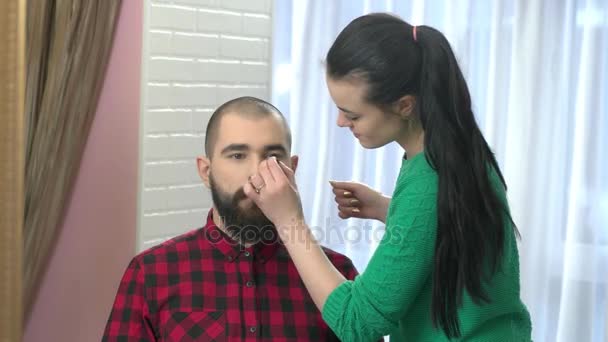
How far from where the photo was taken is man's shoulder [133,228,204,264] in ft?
6.57

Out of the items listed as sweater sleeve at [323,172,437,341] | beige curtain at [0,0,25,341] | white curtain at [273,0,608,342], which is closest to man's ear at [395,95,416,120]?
sweater sleeve at [323,172,437,341]

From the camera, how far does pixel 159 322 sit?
197 cm

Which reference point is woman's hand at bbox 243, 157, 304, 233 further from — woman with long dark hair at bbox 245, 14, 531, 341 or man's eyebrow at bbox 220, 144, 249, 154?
man's eyebrow at bbox 220, 144, 249, 154

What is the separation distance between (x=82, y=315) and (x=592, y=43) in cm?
206

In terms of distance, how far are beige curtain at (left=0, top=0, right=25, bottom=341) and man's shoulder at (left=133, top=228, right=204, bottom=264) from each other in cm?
28

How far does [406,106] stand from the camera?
5.39 feet

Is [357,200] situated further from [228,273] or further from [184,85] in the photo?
[184,85]

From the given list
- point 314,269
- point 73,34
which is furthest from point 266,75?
point 314,269

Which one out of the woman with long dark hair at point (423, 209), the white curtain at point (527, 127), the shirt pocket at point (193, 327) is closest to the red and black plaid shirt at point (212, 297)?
the shirt pocket at point (193, 327)

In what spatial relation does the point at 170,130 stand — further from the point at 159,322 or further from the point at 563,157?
the point at 563,157

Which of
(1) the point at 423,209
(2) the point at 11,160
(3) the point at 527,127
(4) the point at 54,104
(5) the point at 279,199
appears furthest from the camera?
(3) the point at 527,127

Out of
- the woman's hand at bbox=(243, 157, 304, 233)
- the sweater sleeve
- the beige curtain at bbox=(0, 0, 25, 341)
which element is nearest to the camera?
the sweater sleeve

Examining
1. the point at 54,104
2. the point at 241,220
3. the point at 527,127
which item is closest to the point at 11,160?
the point at 241,220

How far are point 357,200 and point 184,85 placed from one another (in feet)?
3.55
